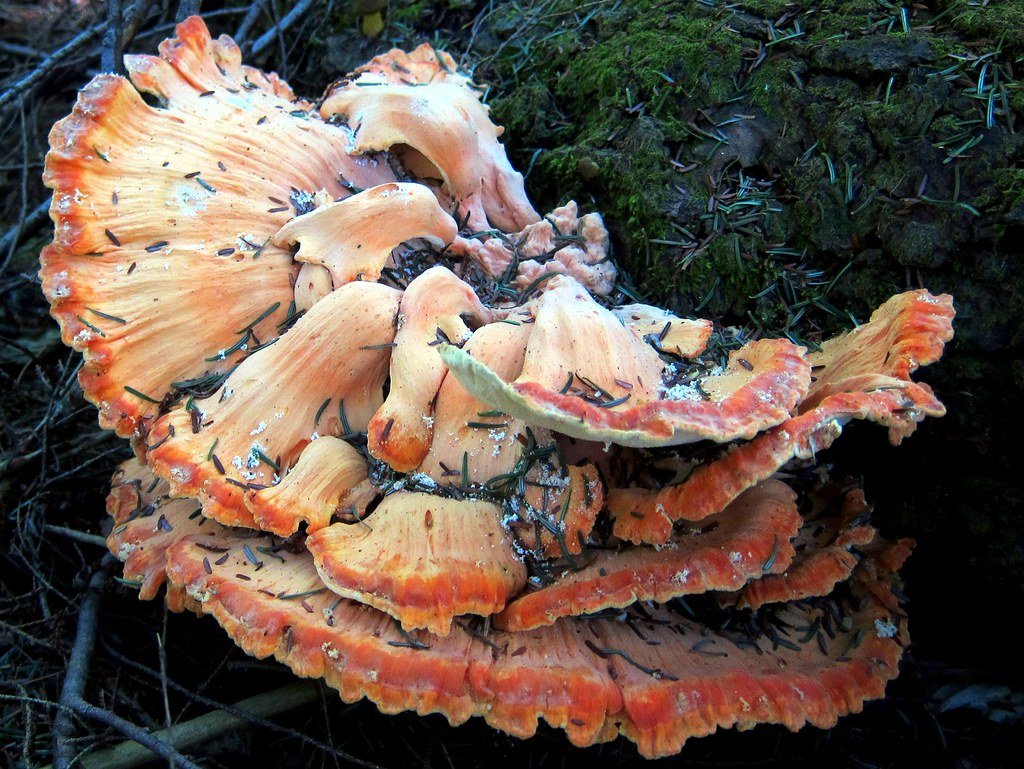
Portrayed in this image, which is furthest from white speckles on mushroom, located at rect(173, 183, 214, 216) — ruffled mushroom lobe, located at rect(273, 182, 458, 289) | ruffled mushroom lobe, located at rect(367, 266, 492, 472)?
ruffled mushroom lobe, located at rect(367, 266, 492, 472)

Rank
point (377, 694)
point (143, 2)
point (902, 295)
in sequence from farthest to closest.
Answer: point (143, 2) < point (902, 295) < point (377, 694)

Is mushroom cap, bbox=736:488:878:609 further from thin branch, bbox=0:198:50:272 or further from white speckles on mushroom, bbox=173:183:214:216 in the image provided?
thin branch, bbox=0:198:50:272

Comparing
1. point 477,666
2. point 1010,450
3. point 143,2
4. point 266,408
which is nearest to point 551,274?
point 266,408

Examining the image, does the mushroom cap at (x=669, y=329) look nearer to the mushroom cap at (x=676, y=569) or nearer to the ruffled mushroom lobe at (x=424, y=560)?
the mushroom cap at (x=676, y=569)

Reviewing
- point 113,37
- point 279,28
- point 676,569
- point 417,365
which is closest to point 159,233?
point 417,365

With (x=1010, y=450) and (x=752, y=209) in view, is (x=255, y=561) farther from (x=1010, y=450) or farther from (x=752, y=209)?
(x=1010, y=450)

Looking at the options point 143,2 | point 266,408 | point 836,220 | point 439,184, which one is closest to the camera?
point 266,408
